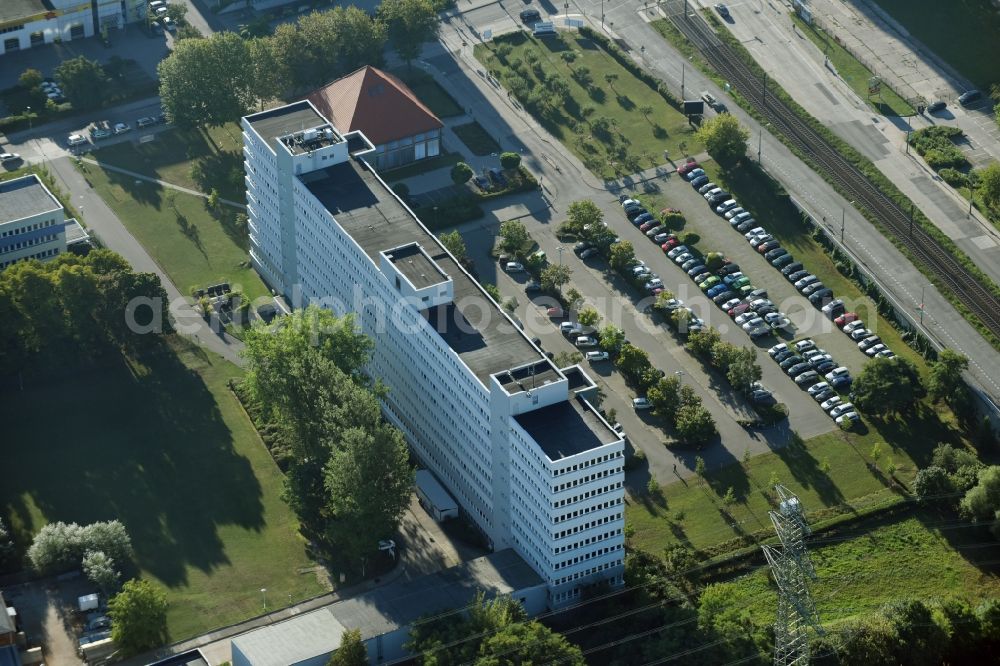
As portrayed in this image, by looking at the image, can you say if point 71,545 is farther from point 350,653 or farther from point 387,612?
point 387,612

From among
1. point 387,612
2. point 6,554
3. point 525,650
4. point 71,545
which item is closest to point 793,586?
point 525,650

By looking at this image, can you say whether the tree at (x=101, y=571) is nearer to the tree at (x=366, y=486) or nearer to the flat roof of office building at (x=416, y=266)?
the tree at (x=366, y=486)

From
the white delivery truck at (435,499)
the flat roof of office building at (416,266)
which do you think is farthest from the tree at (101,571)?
the flat roof of office building at (416,266)

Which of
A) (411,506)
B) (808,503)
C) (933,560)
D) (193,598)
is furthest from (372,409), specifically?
(933,560)

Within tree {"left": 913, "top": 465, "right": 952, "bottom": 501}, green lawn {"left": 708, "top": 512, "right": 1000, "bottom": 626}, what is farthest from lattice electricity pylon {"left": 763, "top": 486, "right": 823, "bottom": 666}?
tree {"left": 913, "top": 465, "right": 952, "bottom": 501}

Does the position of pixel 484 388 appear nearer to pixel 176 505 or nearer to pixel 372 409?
pixel 372 409

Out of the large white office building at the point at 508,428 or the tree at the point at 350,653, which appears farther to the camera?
the large white office building at the point at 508,428
